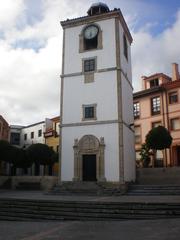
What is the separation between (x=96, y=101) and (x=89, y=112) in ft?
3.18

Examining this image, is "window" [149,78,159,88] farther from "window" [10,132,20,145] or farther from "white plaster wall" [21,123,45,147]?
→ "window" [10,132,20,145]

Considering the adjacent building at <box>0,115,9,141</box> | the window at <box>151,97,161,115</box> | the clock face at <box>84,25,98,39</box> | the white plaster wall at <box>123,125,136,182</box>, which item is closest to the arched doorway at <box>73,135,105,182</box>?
the white plaster wall at <box>123,125,136,182</box>

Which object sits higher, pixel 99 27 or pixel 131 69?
pixel 99 27

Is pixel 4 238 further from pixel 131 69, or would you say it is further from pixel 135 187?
pixel 131 69

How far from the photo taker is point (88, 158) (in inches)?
896

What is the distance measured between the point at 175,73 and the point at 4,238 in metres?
32.0

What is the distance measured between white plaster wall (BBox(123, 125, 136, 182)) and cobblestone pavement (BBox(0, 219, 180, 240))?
36.9ft

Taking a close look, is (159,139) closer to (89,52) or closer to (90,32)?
(89,52)

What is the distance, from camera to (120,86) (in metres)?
22.7

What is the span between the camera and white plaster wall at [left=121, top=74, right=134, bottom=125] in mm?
23386

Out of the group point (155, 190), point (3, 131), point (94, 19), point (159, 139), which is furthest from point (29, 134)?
point (155, 190)

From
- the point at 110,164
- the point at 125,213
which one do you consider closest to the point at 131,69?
the point at 110,164

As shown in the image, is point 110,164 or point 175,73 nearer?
point 110,164

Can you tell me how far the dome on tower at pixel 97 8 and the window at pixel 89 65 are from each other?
4.37 m
